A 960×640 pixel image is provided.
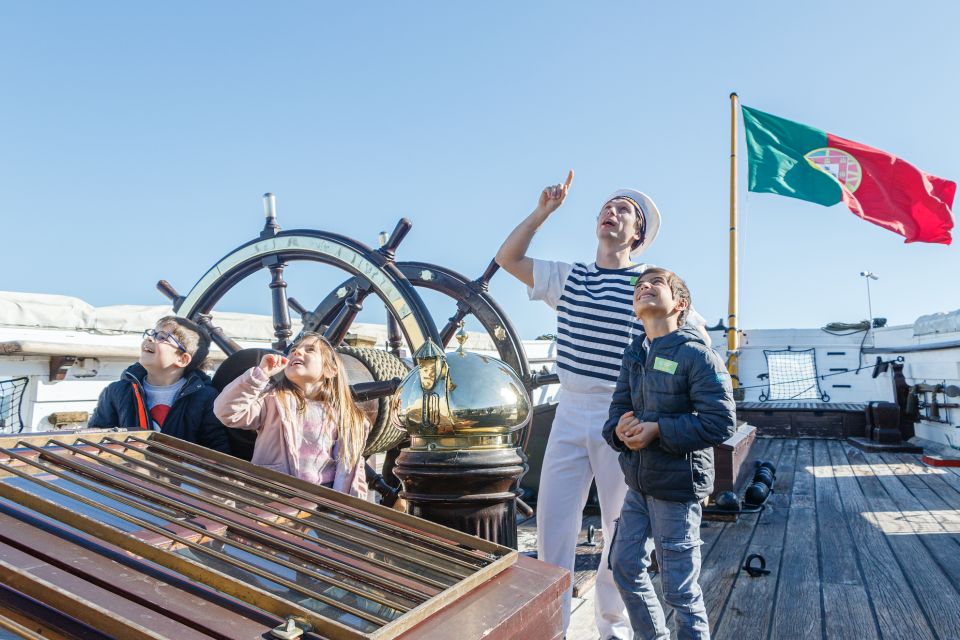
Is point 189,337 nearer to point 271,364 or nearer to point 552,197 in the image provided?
point 271,364

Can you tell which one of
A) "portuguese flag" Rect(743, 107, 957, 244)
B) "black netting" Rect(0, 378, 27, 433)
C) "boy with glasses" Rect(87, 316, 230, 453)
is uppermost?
"portuguese flag" Rect(743, 107, 957, 244)

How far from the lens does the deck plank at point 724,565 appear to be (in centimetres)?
223

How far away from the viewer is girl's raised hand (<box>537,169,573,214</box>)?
1.87 metres

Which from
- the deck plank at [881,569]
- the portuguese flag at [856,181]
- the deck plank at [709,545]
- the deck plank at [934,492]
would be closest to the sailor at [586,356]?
the deck plank at [709,545]

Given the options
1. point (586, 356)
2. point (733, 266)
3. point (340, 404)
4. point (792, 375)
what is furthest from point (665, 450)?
point (792, 375)

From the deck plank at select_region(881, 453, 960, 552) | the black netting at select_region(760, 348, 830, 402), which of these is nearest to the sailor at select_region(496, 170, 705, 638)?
the deck plank at select_region(881, 453, 960, 552)

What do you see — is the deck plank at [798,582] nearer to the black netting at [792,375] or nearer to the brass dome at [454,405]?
the brass dome at [454,405]

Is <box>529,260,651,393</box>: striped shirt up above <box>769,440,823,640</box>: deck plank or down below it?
above

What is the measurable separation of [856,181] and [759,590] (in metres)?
6.58

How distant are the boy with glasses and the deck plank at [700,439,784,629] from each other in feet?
5.26

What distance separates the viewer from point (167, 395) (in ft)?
7.01

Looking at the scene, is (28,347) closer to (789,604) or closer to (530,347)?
(789,604)

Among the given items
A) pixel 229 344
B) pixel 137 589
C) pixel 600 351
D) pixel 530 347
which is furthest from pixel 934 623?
pixel 530 347

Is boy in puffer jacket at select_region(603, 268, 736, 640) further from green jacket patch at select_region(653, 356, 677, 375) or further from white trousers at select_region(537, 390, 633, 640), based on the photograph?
white trousers at select_region(537, 390, 633, 640)
